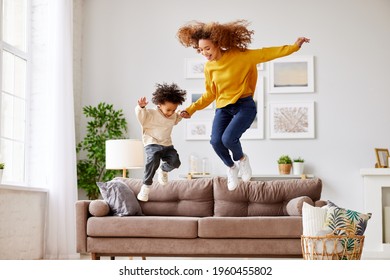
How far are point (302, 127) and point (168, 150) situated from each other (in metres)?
4.35

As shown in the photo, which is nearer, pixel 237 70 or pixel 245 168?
pixel 237 70

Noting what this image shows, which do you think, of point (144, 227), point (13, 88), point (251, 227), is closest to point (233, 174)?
point (251, 227)

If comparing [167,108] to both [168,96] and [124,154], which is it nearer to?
[168,96]

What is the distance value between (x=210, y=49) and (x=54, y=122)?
404 cm

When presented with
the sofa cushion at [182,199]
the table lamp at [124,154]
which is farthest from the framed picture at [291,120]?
the table lamp at [124,154]

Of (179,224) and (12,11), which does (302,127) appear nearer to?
(179,224)

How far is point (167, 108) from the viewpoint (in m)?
4.16

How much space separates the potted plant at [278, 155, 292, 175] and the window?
3.16m

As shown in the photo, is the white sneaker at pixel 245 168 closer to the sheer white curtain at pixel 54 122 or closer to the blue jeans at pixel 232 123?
the blue jeans at pixel 232 123

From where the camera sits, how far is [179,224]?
6066mm

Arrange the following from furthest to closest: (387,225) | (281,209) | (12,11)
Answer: (387,225) → (12,11) → (281,209)

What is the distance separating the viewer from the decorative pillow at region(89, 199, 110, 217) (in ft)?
20.7

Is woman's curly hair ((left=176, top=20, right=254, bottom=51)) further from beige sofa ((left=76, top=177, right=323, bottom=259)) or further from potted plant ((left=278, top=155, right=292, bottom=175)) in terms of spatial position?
potted plant ((left=278, top=155, right=292, bottom=175))

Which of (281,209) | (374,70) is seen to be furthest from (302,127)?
(281,209)
